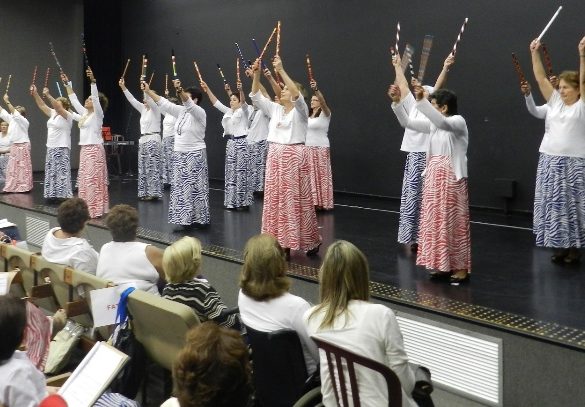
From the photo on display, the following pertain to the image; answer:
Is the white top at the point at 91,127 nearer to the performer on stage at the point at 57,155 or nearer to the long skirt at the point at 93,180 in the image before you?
the long skirt at the point at 93,180

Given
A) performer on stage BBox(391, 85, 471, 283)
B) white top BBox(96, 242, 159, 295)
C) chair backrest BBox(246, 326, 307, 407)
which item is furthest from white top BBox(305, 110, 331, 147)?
chair backrest BBox(246, 326, 307, 407)

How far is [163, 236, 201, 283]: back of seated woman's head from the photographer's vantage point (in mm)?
2949

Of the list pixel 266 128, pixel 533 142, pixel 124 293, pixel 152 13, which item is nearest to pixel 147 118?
pixel 266 128

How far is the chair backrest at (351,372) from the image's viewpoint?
6.60 feet

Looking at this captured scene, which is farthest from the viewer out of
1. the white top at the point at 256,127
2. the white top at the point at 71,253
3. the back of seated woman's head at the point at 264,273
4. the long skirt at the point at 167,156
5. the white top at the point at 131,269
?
the long skirt at the point at 167,156

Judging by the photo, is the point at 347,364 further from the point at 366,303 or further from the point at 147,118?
the point at 147,118

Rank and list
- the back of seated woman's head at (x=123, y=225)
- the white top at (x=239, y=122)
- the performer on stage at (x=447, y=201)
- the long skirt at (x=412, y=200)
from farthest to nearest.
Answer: the white top at (x=239, y=122) < the long skirt at (x=412, y=200) < the performer on stage at (x=447, y=201) < the back of seated woman's head at (x=123, y=225)

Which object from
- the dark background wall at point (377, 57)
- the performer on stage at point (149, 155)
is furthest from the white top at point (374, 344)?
the performer on stage at point (149, 155)

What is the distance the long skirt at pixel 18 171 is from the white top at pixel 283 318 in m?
7.80

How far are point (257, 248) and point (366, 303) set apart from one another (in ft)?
1.98

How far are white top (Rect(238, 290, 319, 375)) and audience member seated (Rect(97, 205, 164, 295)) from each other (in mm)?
1003

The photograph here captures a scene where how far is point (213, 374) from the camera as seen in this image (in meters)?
1.58

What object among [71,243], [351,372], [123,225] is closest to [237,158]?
[71,243]

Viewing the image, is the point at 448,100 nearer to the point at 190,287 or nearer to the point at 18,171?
the point at 190,287
